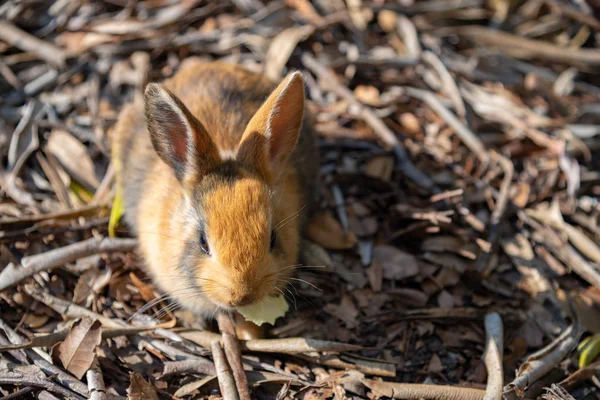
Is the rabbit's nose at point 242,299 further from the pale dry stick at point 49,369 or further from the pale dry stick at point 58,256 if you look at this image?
the pale dry stick at point 58,256

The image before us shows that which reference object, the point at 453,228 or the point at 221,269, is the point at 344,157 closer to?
the point at 453,228

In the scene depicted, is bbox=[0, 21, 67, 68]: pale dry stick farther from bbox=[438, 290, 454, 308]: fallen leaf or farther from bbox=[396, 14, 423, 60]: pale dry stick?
bbox=[438, 290, 454, 308]: fallen leaf

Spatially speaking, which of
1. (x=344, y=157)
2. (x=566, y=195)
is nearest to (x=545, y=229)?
(x=566, y=195)

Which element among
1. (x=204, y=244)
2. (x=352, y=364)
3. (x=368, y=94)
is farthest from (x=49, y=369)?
(x=368, y=94)

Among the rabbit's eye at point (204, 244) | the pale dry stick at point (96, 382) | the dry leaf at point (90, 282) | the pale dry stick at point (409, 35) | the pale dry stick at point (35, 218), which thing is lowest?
the pale dry stick at point (96, 382)

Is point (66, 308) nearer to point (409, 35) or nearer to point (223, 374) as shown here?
point (223, 374)

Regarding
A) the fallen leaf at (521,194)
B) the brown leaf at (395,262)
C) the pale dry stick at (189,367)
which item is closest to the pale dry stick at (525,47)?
the fallen leaf at (521,194)
